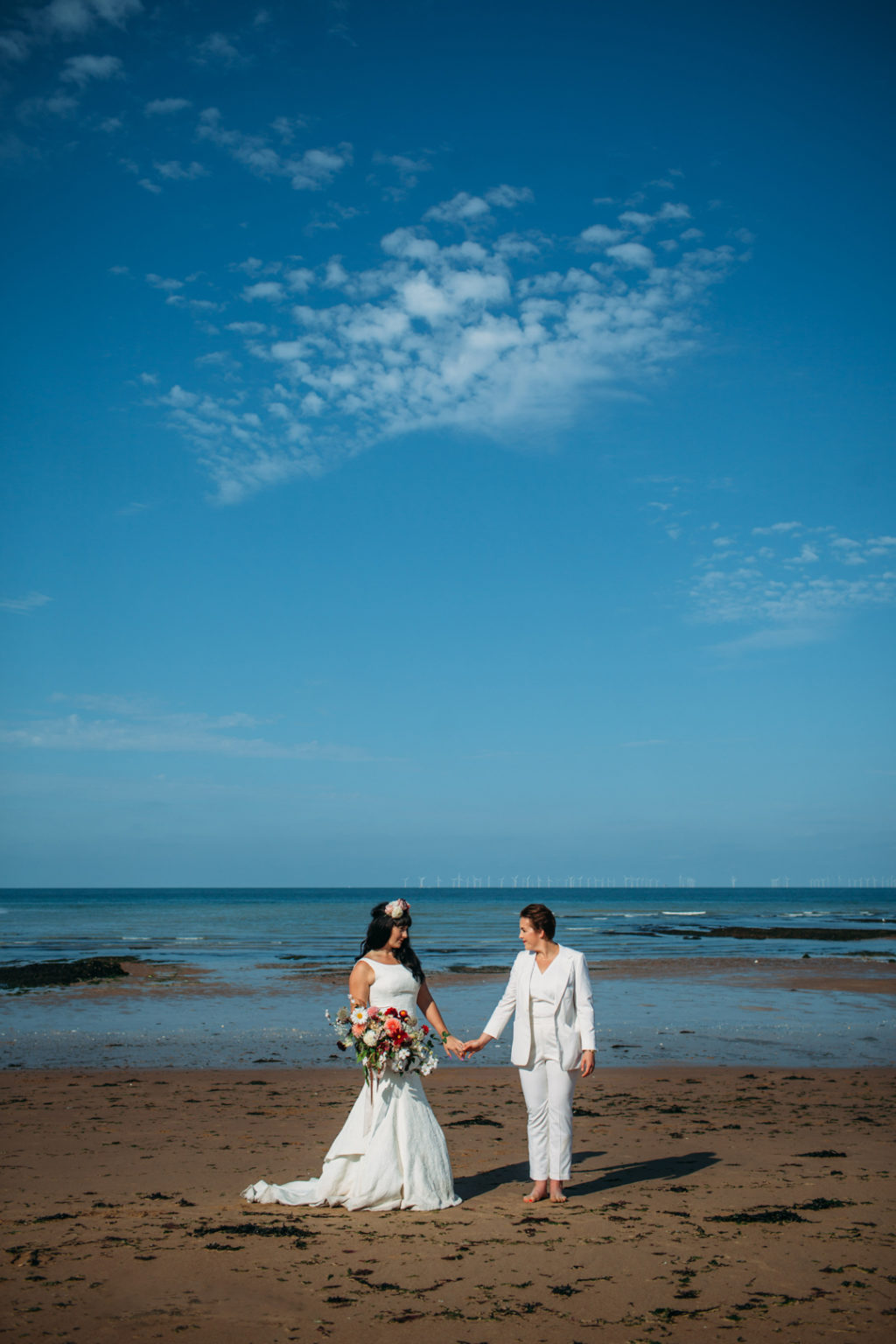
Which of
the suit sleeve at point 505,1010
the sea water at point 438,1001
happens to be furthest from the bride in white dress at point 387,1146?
the sea water at point 438,1001

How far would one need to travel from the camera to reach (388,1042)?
6285 millimetres

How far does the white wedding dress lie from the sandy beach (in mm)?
136

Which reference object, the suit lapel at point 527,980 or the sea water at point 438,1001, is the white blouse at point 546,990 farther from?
the sea water at point 438,1001

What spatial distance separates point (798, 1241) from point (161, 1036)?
39.8 feet

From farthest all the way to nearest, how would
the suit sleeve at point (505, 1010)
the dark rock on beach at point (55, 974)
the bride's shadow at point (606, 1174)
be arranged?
1. the dark rock on beach at point (55, 974)
2. the bride's shadow at point (606, 1174)
3. the suit sleeve at point (505, 1010)

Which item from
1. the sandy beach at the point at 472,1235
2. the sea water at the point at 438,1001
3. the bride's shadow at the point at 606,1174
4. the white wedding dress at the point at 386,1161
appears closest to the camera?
the sandy beach at the point at 472,1235

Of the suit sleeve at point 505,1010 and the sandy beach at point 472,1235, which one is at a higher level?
the suit sleeve at point 505,1010

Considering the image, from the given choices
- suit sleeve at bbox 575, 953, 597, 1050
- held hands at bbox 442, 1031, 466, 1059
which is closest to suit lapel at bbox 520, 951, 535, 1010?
suit sleeve at bbox 575, 953, 597, 1050

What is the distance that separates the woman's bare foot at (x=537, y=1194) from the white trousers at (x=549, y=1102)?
48 mm

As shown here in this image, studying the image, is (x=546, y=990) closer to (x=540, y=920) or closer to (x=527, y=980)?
(x=527, y=980)

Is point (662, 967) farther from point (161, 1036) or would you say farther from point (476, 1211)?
point (476, 1211)

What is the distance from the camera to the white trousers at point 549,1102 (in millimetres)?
6375

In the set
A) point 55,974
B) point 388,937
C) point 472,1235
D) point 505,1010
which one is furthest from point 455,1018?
point 55,974

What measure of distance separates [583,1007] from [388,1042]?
1345mm
